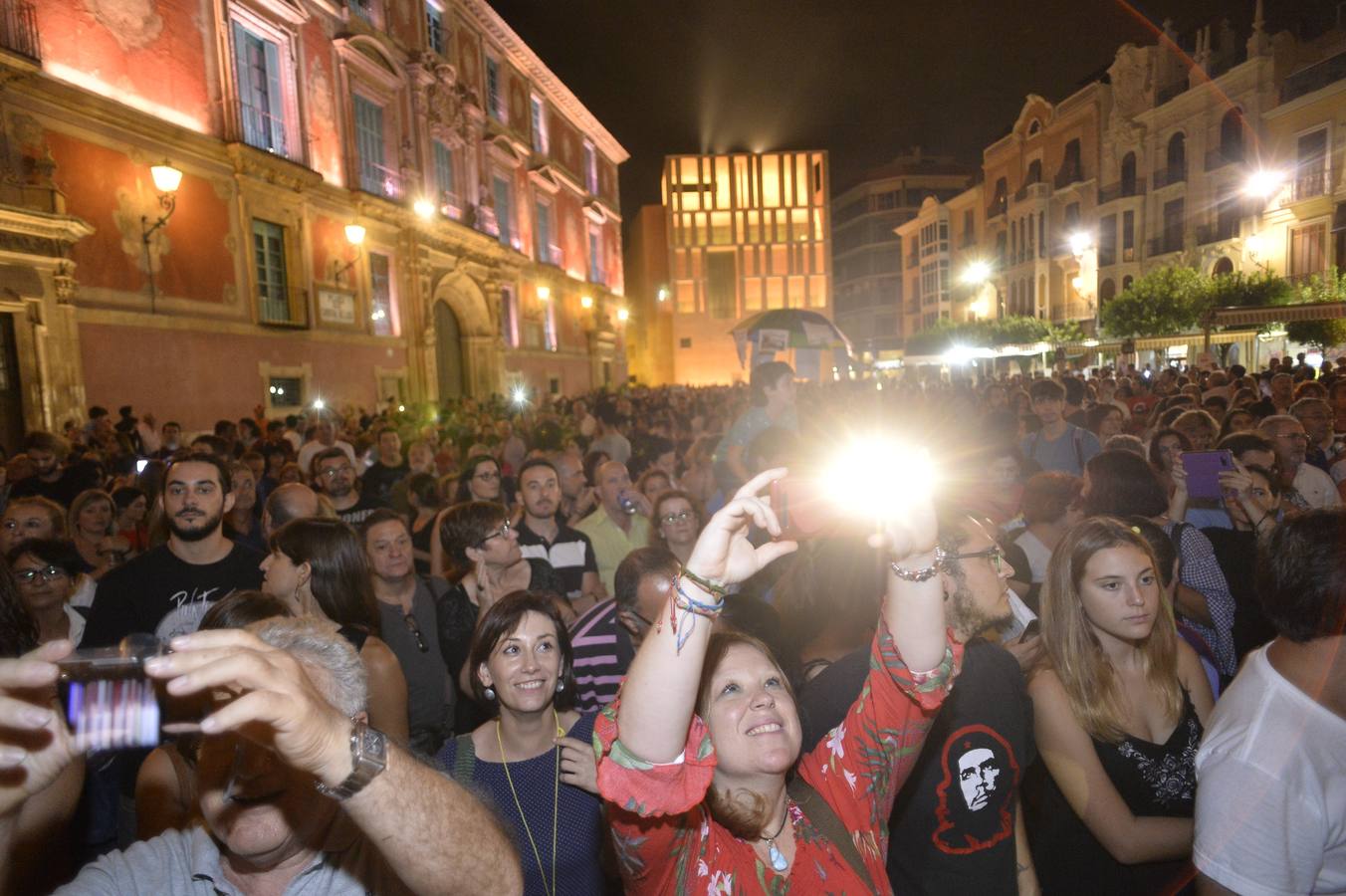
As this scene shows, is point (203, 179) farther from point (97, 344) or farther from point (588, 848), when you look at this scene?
point (588, 848)

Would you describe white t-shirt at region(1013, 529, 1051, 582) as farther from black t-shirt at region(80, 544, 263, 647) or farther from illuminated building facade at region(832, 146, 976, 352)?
illuminated building facade at region(832, 146, 976, 352)

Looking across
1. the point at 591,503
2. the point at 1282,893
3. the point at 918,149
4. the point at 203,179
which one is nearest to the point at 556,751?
the point at 1282,893

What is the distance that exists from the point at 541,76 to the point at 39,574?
31520 mm

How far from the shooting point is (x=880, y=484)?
1.80m

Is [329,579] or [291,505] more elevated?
[291,505]

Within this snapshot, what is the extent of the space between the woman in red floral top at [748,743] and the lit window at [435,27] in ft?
81.4

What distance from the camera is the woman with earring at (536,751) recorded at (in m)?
2.41

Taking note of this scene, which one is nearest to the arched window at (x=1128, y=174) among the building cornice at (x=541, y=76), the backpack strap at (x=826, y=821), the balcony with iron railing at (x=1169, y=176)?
the balcony with iron railing at (x=1169, y=176)

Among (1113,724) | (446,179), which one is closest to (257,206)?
(446,179)

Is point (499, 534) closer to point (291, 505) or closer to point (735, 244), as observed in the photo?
point (291, 505)

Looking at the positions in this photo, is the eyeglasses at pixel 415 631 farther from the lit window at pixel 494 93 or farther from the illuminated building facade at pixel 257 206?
the lit window at pixel 494 93

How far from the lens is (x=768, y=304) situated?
177 ft

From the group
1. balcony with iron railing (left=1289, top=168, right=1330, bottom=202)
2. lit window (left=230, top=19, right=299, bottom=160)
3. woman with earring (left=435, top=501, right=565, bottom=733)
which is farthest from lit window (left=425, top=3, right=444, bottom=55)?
Result: balcony with iron railing (left=1289, top=168, right=1330, bottom=202)

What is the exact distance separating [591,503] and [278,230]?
12.4m
